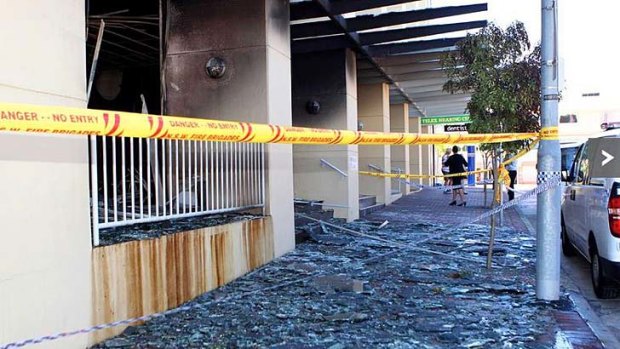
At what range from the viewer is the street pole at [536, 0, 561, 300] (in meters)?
5.11

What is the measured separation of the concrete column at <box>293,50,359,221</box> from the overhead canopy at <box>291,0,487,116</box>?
0.40 m

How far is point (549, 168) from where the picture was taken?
16.8ft

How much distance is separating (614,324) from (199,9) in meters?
6.57

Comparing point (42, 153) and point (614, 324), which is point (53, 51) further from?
point (614, 324)

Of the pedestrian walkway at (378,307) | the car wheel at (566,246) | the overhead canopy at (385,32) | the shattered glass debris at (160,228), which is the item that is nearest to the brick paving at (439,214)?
the car wheel at (566,246)

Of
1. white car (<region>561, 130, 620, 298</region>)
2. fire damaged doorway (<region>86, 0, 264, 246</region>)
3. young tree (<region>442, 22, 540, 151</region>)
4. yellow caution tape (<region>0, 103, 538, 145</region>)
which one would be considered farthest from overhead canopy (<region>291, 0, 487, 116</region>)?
yellow caution tape (<region>0, 103, 538, 145</region>)

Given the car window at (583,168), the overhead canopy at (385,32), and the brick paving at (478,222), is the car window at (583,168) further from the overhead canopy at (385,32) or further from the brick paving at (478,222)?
the overhead canopy at (385,32)

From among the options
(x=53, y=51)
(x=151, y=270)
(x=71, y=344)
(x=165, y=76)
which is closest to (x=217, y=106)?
(x=165, y=76)

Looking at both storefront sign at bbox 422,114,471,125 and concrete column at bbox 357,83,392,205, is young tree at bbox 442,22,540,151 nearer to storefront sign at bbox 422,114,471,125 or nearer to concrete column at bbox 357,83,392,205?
concrete column at bbox 357,83,392,205

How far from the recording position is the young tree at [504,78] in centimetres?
728

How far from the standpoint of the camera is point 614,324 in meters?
4.95

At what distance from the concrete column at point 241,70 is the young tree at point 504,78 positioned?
281cm

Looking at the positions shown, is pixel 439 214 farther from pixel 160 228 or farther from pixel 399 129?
pixel 160 228

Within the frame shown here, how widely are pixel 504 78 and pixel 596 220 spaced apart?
254 cm
